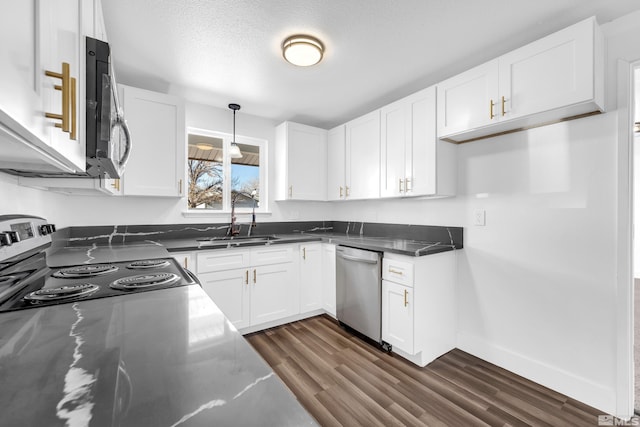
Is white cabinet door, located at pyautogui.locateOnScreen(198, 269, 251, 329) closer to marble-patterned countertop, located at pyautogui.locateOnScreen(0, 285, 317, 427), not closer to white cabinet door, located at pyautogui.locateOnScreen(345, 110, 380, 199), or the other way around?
white cabinet door, located at pyautogui.locateOnScreen(345, 110, 380, 199)

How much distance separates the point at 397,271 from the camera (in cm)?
228

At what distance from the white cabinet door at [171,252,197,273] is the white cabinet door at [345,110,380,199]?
5.81 ft

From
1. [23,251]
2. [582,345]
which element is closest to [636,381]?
[582,345]

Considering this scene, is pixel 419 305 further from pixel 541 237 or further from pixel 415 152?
pixel 415 152

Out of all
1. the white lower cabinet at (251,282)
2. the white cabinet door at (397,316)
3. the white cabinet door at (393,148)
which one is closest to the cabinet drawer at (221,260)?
the white lower cabinet at (251,282)

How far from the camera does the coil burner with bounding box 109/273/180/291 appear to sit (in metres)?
1.04

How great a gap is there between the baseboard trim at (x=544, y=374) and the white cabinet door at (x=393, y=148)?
1.45 m

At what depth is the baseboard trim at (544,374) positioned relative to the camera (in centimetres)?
170

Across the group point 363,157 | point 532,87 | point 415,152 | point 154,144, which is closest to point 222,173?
point 154,144

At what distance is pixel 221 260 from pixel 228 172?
1.15 metres

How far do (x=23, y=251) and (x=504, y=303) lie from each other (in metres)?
2.93

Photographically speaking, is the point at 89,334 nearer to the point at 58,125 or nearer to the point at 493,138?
the point at 58,125

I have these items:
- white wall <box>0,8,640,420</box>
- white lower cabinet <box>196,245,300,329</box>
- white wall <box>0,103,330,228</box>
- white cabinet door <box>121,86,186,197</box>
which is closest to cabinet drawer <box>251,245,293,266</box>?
white lower cabinet <box>196,245,300,329</box>

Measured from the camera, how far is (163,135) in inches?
97.7
